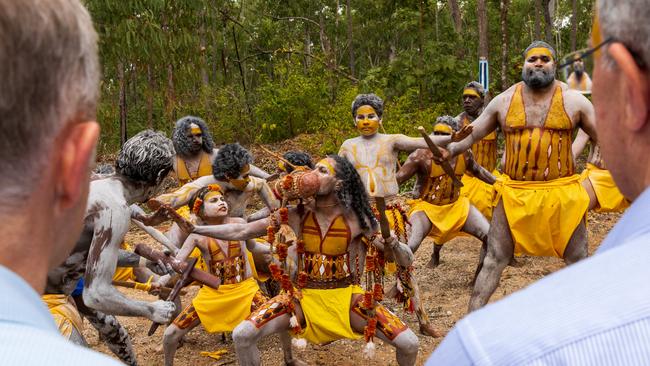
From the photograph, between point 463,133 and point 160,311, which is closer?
point 160,311

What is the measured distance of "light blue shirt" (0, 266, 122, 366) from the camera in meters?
0.68

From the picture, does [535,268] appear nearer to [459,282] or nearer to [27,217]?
[459,282]

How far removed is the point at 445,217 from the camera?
6.42 meters

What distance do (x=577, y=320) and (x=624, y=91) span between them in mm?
352

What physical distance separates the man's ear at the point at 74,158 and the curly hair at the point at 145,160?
275 centimetres

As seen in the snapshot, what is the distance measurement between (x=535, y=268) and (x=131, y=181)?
505cm

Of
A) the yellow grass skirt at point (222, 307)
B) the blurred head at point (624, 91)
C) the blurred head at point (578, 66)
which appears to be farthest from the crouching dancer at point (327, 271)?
the blurred head at point (624, 91)

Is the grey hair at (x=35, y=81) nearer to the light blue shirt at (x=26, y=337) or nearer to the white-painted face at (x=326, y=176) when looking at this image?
the light blue shirt at (x=26, y=337)

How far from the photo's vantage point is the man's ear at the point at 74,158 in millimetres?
849

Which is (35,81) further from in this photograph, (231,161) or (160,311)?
(231,161)

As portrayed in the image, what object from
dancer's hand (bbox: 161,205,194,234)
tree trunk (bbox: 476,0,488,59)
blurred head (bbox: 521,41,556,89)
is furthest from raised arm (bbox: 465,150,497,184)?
tree trunk (bbox: 476,0,488,59)

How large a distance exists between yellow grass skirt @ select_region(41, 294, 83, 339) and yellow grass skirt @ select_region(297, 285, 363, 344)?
138 cm

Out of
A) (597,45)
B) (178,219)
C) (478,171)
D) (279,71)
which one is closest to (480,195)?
(478,171)

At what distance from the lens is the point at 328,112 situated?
45.7 feet
